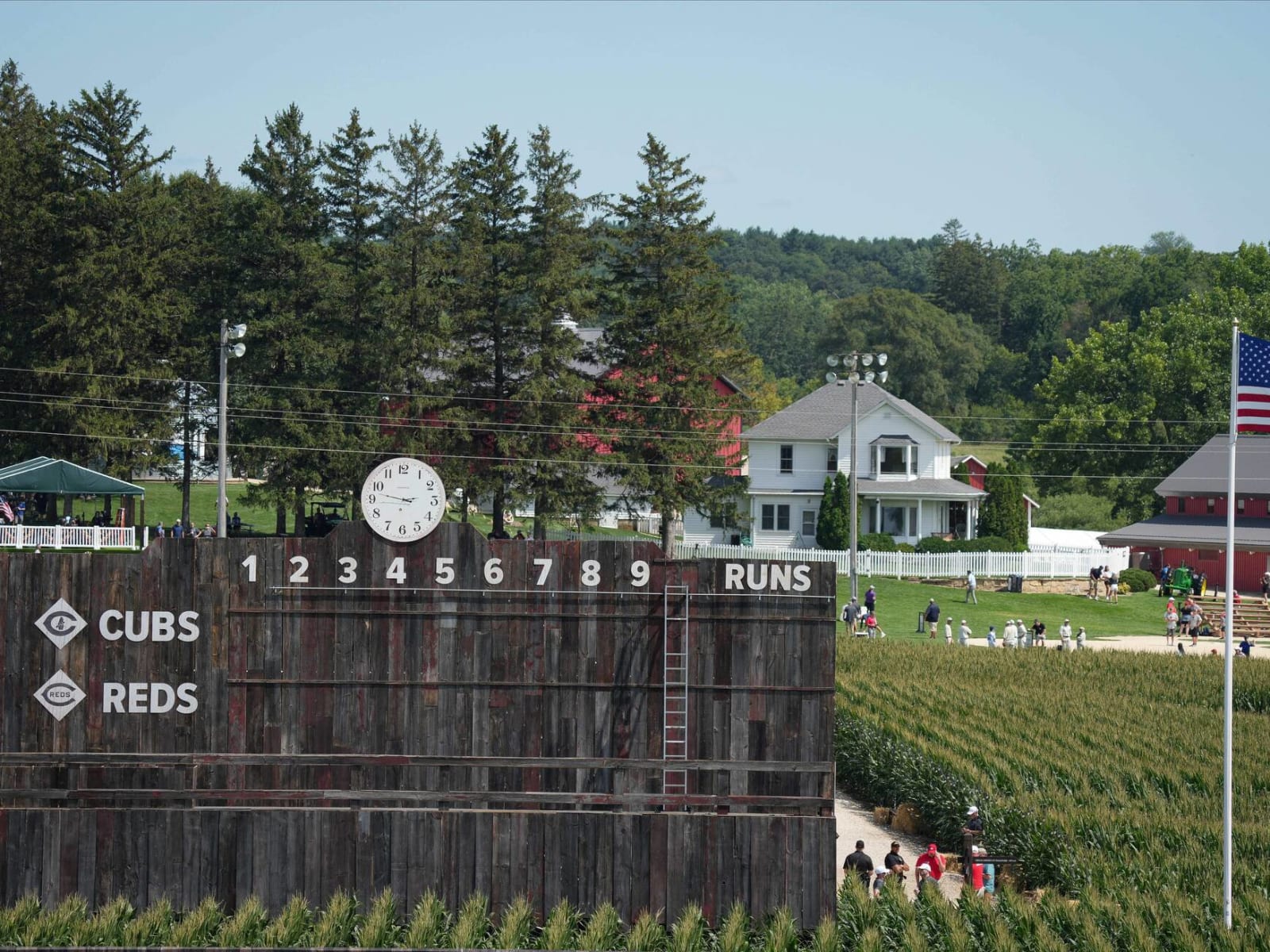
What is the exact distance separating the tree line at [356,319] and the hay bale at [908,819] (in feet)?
104

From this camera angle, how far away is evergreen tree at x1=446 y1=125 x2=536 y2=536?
5741 centimetres

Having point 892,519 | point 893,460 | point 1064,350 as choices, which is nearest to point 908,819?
point 892,519

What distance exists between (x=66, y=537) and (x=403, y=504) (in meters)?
32.8

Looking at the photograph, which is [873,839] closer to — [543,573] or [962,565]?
[543,573]

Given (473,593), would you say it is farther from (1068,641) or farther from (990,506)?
(990,506)

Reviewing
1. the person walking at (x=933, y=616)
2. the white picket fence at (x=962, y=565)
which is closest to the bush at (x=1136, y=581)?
the white picket fence at (x=962, y=565)

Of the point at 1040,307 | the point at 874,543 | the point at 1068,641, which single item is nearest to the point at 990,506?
the point at 874,543

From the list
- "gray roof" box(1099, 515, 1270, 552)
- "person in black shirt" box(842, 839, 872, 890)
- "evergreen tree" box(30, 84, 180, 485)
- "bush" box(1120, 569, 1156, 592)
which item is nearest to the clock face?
"person in black shirt" box(842, 839, 872, 890)

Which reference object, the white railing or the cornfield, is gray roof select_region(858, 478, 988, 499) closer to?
the cornfield

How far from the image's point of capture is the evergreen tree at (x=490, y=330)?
5741 centimetres

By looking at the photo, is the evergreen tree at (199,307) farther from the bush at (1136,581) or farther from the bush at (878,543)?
the bush at (1136,581)

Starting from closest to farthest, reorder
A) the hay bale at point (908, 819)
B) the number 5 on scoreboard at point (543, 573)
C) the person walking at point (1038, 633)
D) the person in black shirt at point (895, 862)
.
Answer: the number 5 on scoreboard at point (543, 573) → the person in black shirt at point (895, 862) → the hay bale at point (908, 819) → the person walking at point (1038, 633)

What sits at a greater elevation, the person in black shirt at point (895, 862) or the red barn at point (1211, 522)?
the red barn at point (1211, 522)

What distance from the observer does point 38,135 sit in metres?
63.8
